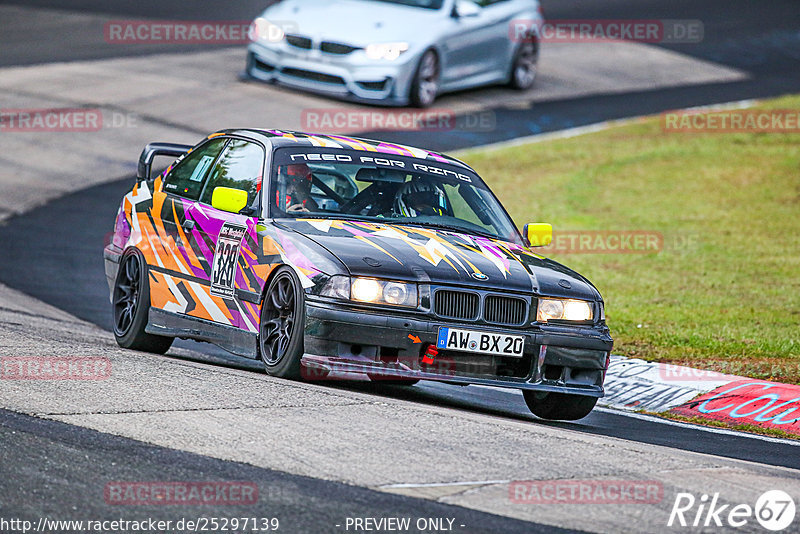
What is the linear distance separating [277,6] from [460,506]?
16.0 metres

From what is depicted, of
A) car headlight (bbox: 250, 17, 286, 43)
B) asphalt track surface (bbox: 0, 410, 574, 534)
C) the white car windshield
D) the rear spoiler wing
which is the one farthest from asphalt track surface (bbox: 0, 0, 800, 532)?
car headlight (bbox: 250, 17, 286, 43)

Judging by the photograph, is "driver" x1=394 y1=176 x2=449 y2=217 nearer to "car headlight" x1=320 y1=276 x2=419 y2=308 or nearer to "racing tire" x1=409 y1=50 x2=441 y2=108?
"car headlight" x1=320 y1=276 x2=419 y2=308

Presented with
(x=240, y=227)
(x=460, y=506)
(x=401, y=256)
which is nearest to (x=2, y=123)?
(x=240, y=227)

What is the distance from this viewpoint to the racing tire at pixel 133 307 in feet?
31.8

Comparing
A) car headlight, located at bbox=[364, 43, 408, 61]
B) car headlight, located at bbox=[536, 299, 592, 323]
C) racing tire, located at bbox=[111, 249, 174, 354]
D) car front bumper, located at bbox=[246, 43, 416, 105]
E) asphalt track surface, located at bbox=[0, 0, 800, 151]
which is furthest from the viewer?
asphalt track surface, located at bbox=[0, 0, 800, 151]

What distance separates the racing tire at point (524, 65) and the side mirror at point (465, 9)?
5.79ft

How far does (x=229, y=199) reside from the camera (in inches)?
343

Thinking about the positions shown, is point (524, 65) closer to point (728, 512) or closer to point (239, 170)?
point (239, 170)

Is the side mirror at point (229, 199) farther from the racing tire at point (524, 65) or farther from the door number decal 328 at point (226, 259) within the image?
the racing tire at point (524, 65)

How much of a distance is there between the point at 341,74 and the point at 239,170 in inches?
422

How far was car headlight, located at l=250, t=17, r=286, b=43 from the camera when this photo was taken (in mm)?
20016

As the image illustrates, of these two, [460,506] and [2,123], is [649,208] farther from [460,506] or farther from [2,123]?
[460,506]

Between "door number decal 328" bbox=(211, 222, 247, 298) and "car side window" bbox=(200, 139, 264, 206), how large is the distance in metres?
0.24

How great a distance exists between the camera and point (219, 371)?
833cm
